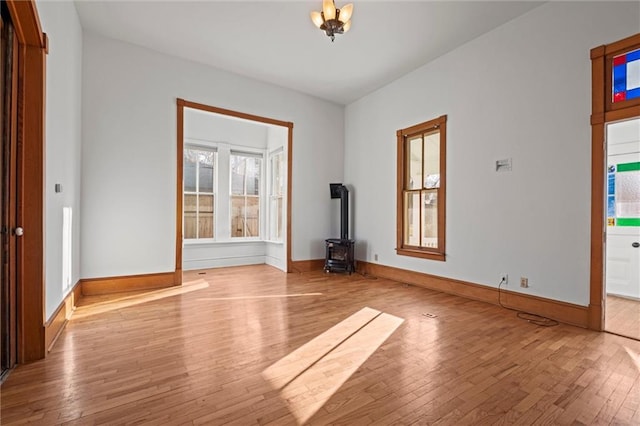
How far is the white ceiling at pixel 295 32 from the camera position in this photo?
3383 millimetres

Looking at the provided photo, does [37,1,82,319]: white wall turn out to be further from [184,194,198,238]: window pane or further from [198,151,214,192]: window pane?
[198,151,214,192]: window pane

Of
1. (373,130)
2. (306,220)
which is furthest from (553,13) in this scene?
(306,220)

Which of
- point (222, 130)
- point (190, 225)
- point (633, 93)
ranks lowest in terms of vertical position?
point (190, 225)

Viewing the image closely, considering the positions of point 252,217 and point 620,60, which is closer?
point 620,60

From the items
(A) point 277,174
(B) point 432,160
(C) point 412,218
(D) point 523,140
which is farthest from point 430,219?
(A) point 277,174

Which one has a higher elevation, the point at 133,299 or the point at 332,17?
the point at 332,17

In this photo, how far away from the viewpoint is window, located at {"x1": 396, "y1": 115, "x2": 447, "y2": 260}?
439cm

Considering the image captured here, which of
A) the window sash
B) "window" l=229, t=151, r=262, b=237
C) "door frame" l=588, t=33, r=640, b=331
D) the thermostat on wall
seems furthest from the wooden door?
"door frame" l=588, t=33, r=640, b=331

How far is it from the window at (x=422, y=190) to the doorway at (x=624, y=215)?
2034 millimetres

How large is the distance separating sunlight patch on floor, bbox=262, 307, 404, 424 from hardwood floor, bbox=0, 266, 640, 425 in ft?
0.04

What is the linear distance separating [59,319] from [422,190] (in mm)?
4626

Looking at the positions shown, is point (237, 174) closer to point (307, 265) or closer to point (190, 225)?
point (190, 225)

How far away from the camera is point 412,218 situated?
495 centimetres

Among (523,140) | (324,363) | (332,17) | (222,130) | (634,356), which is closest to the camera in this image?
(324,363)
